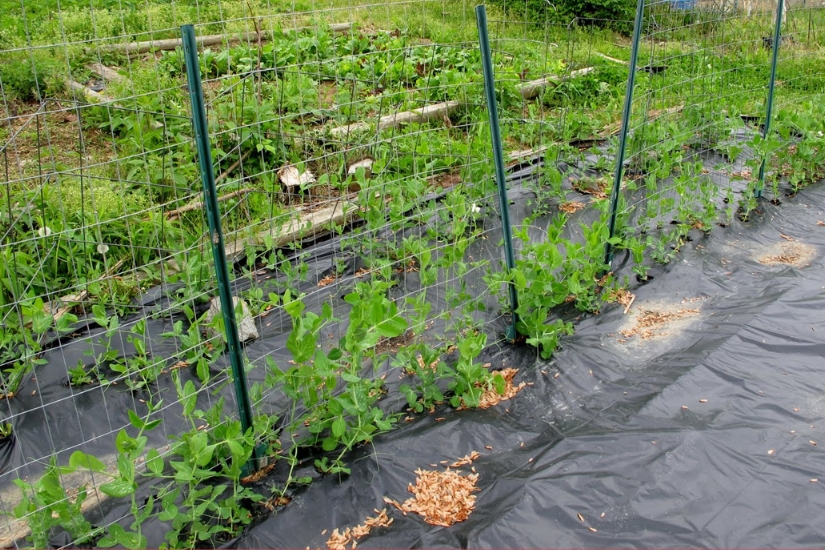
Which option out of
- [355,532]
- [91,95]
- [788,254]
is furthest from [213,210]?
[788,254]

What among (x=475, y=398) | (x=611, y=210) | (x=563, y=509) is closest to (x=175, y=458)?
(x=475, y=398)

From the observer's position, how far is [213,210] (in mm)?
2398

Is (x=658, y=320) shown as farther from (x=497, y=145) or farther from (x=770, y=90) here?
(x=770, y=90)

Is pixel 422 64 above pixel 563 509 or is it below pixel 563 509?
above

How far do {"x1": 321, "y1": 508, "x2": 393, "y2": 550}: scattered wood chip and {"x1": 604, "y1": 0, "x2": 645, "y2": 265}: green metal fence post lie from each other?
2030 mm

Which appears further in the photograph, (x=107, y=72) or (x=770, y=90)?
(x=107, y=72)

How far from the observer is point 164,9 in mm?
6578

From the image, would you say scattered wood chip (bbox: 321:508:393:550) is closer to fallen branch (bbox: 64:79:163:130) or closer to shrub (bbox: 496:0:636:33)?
fallen branch (bbox: 64:79:163:130)

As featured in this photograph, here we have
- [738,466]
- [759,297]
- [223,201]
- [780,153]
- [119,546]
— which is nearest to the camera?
[119,546]

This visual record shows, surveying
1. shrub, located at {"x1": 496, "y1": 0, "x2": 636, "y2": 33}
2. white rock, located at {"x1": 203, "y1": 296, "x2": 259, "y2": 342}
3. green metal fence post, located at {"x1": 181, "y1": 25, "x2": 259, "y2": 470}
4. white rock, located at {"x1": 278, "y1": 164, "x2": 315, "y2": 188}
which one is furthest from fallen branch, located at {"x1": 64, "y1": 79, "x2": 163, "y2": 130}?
shrub, located at {"x1": 496, "y1": 0, "x2": 636, "y2": 33}

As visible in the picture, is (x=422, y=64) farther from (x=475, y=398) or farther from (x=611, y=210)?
(x=475, y=398)

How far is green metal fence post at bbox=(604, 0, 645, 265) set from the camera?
12.5ft

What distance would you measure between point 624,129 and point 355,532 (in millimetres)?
2661

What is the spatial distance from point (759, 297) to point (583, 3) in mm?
6746
